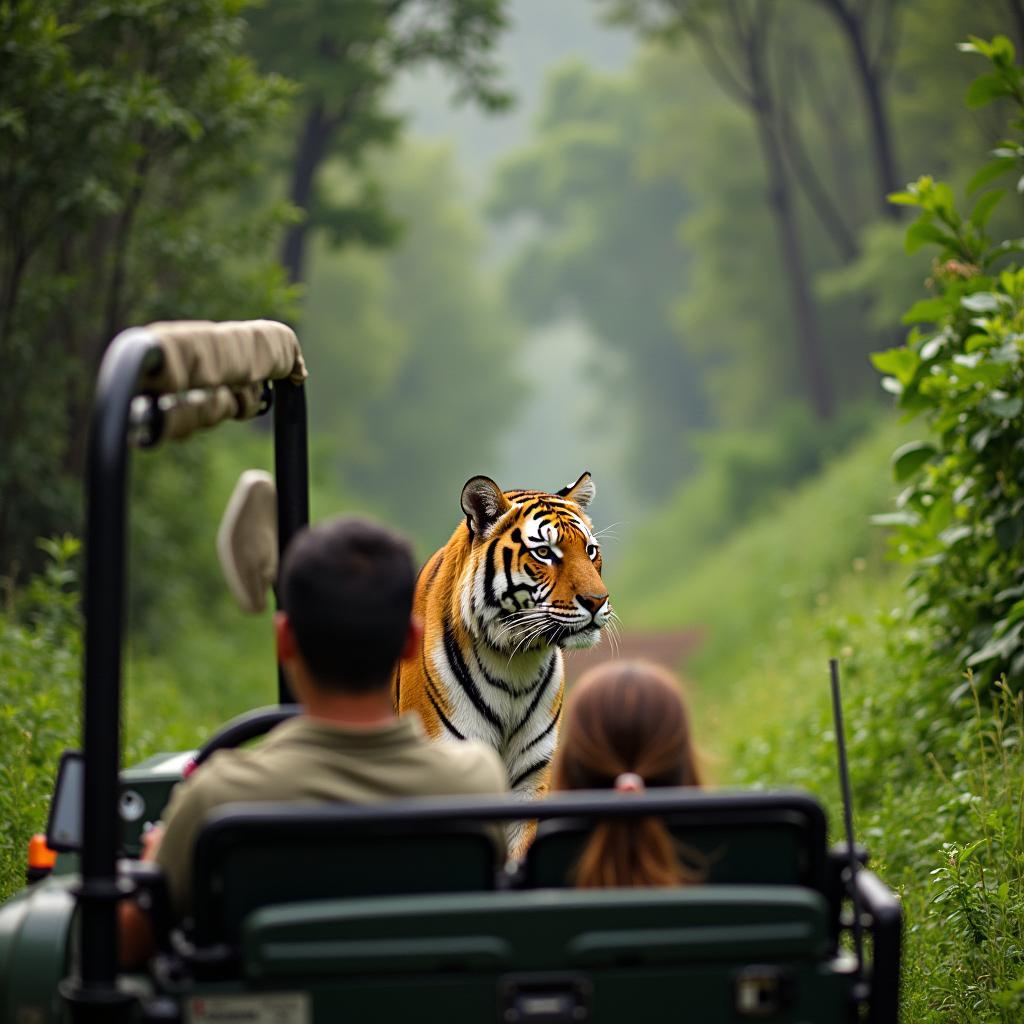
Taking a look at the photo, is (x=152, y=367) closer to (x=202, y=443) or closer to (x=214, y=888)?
(x=214, y=888)

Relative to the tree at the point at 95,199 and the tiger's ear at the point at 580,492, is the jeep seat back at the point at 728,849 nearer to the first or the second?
the tiger's ear at the point at 580,492

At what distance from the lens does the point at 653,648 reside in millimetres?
19078

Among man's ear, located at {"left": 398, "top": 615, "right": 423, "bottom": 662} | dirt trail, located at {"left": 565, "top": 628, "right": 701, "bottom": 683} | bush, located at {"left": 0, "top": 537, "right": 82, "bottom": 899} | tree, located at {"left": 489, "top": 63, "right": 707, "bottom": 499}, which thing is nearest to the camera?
man's ear, located at {"left": 398, "top": 615, "right": 423, "bottom": 662}

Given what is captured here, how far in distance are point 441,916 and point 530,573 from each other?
269 centimetres

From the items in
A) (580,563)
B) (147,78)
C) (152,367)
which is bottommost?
(580,563)

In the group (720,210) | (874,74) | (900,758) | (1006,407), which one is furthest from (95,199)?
(720,210)

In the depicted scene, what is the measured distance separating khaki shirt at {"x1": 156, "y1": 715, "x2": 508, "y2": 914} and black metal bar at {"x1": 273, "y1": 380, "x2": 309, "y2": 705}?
146 cm

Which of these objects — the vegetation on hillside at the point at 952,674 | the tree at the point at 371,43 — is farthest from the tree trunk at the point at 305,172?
the vegetation on hillside at the point at 952,674

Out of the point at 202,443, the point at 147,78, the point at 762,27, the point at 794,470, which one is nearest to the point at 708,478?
the point at 794,470

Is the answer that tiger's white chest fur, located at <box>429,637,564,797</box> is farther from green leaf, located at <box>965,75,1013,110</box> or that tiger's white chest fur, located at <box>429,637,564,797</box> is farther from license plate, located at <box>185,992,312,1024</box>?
green leaf, located at <box>965,75,1013,110</box>

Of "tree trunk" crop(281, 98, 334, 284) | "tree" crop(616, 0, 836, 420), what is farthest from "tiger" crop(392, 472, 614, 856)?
"tree" crop(616, 0, 836, 420)

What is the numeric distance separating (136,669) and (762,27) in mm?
19698

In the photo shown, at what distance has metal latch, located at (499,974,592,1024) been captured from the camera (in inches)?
102

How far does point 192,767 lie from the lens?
142 inches
